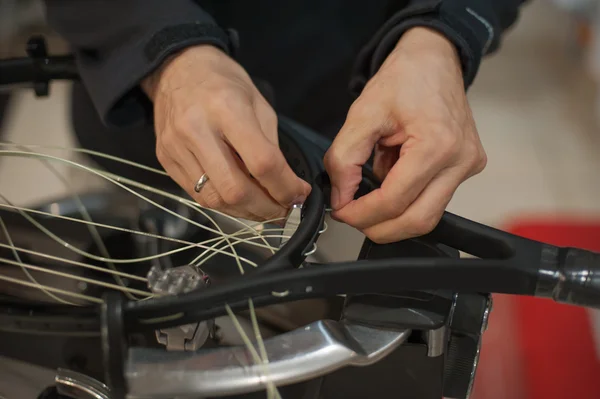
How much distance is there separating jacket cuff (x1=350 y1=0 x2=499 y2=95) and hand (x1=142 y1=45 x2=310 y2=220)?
0.13 meters

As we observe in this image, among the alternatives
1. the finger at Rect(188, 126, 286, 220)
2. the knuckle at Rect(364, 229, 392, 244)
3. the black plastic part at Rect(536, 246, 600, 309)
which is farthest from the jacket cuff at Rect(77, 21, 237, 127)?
the black plastic part at Rect(536, 246, 600, 309)

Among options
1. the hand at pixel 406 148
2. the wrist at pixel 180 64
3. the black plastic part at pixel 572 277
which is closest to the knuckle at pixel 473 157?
the hand at pixel 406 148

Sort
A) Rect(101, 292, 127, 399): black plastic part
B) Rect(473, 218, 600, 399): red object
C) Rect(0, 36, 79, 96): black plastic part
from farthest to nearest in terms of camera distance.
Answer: Rect(473, 218, 600, 399): red object < Rect(0, 36, 79, 96): black plastic part < Rect(101, 292, 127, 399): black plastic part

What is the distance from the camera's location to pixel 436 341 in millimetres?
372

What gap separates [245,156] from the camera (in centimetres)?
42

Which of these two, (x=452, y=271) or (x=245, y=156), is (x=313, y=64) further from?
(x=452, y=271)

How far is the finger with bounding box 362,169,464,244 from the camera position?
1.30 ft

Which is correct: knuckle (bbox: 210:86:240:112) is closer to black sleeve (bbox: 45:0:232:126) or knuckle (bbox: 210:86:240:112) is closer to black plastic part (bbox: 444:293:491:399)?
black sleeve (bbox: 45:0:232:126)

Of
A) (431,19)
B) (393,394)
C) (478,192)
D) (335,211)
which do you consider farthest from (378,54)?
(478,192)

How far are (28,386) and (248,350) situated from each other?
0.20 m

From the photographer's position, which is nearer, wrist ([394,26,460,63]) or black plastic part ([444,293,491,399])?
black plastic part ([444,293,491,399])

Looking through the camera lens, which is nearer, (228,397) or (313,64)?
(228,397)

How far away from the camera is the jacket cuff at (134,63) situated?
0.50m

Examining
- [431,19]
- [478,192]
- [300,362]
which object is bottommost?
[478,192]
